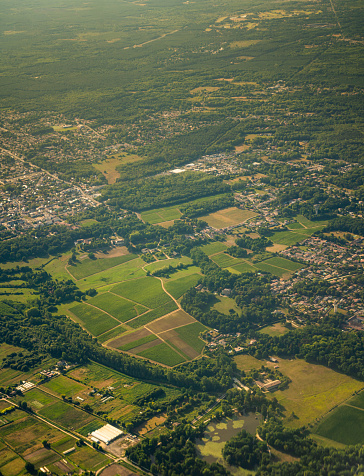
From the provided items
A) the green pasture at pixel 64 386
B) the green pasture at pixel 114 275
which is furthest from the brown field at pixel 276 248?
the green pasture at pixel 64 386

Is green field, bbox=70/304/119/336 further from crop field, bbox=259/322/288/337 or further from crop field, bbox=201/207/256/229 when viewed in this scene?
crop field, bbox=201/207/256/229

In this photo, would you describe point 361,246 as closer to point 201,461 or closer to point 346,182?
point 346,182

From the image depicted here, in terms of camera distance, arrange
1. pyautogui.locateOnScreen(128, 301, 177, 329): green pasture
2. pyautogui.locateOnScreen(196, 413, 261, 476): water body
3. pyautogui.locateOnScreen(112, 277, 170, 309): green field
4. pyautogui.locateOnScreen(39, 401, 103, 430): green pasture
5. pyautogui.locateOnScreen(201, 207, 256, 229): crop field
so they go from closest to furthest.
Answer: pyautogui.locateOnScreen(196, 413, 261, 476): water body < pyautogui.locateOnScreen(39, 401, 103, 430): green pasture < pyautogui.locateOnScreen(128, 301, 177, 329): green pasture < pyautogui.locateOnScreen(112, 277, 170, 309): green field < pyautogui.locateOnScreen(201, 207, 256, 229): crop field

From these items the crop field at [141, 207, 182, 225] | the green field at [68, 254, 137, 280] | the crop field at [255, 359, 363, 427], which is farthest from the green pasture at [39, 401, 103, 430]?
the crop field at [141, 207, 182, 225]

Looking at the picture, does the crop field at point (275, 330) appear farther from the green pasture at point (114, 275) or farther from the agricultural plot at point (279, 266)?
the green pasture at point (114, 275)

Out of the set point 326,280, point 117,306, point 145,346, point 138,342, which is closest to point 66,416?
point 145,346

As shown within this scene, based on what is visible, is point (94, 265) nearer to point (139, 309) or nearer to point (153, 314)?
point (139, 309)
